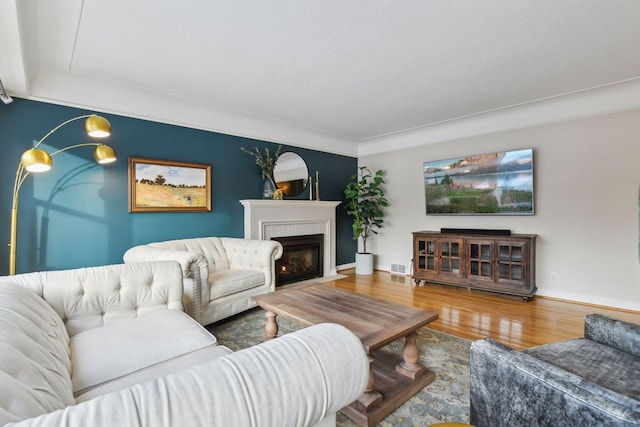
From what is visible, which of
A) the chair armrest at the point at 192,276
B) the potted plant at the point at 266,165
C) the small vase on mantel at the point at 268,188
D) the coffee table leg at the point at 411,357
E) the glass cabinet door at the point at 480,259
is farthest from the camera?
the small vase on mantel at the point at 268,188

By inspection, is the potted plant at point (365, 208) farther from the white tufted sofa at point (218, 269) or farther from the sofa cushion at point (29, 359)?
the sofa cushion at point (29, 359)

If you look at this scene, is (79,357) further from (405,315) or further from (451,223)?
(451,223)

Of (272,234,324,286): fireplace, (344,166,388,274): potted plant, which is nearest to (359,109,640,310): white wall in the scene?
(344,166,388,274): potted plant

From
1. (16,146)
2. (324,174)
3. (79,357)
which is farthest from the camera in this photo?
(324,174)

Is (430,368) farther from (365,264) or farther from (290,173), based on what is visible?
(290,173)

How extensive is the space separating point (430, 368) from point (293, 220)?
9.78 feet

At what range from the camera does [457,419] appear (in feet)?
5.24

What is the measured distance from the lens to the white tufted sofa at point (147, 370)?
55 centimetres

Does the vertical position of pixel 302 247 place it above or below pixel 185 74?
below

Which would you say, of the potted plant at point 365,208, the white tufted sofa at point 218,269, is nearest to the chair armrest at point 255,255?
the white tufted sofa at point 218,269

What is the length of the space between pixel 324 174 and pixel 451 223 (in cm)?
229

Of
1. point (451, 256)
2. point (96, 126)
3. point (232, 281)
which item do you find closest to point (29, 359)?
point (96, 126)

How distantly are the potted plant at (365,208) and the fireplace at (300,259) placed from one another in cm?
75

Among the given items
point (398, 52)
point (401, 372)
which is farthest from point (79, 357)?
point (398, 52)
